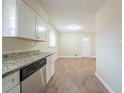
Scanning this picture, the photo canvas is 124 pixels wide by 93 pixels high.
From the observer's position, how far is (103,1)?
3.63 metres

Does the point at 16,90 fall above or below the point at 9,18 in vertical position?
below

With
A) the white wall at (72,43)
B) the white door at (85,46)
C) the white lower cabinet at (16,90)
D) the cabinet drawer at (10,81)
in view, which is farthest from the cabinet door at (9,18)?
the white door at (85,46)

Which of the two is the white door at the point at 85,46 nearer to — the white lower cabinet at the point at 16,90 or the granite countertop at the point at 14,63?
the granite countertop at the point at 14,63

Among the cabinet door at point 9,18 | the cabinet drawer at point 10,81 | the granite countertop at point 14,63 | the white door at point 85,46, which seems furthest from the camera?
the white door at point 85,46

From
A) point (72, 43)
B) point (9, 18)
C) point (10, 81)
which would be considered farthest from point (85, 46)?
point (10, 81)

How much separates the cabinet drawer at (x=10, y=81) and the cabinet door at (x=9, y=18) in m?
0.81

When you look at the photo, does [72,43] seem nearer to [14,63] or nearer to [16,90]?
[14,63]

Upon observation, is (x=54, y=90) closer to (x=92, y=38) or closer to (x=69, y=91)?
(x=69, y=91)

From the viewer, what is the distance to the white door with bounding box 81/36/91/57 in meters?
11.9

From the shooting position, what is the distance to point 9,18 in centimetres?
197

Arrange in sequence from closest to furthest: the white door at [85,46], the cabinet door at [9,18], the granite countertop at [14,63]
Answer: the granite countertop at [14,63] → the cabinet door at [9,18] → the white door at [85,46]

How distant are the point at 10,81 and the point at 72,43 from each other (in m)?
10.8

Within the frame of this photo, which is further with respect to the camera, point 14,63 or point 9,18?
point 9,18

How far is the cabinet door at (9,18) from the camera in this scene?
1.95 meters
